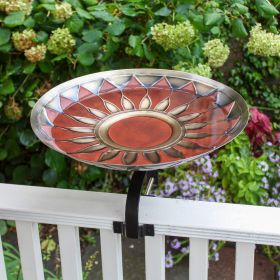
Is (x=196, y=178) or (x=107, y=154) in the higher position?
(x=107, y=154)

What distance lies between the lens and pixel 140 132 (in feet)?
3.15

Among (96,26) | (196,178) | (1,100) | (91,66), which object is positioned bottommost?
(196,178)

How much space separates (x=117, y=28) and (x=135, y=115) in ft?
2.70

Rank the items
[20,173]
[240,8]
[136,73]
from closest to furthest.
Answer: [136,73]
[240,8]
[20,173]

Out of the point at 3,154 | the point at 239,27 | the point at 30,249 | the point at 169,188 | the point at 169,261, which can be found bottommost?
the point at 169,261

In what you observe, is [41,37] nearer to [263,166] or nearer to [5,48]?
[5,48]

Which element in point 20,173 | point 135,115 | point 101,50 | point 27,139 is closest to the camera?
point 135,115

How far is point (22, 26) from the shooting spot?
1.86m


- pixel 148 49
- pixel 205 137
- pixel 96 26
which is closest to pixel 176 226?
pixel 205 137

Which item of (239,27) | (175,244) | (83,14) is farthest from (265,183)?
(83,14)

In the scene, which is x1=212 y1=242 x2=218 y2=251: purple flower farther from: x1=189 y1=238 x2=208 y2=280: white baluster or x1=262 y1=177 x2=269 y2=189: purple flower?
x1=189 y1=238 x2=208 y2=280: white baluster

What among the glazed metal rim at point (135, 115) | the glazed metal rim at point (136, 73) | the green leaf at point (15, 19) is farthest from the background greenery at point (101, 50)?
the glazed metal rim at point (135, 115)

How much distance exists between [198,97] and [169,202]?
247mm

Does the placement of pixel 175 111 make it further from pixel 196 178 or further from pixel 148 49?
pixel 196 178
